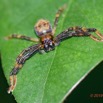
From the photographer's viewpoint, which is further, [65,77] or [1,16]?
[1,16]

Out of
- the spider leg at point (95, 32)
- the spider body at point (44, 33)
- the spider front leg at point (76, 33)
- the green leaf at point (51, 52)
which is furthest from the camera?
the spider body at point (44, 33)

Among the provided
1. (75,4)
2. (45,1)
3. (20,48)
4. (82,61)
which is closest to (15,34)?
(20,48)

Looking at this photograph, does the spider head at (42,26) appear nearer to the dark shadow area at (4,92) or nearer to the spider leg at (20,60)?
the spider leg at (20,60)

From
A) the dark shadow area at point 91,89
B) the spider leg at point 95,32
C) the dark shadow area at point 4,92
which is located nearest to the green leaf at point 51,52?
the spider leg at point 95,32

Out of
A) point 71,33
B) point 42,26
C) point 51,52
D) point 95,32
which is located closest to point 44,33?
point 42,26

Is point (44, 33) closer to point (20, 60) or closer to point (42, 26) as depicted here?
point (42, 26)

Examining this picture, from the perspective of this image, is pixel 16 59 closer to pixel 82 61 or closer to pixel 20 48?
pixel 20 48

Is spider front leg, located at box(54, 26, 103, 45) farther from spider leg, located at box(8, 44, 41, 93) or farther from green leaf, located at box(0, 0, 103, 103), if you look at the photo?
Result: spider leg, located at box(8, 44, 41, 93)
